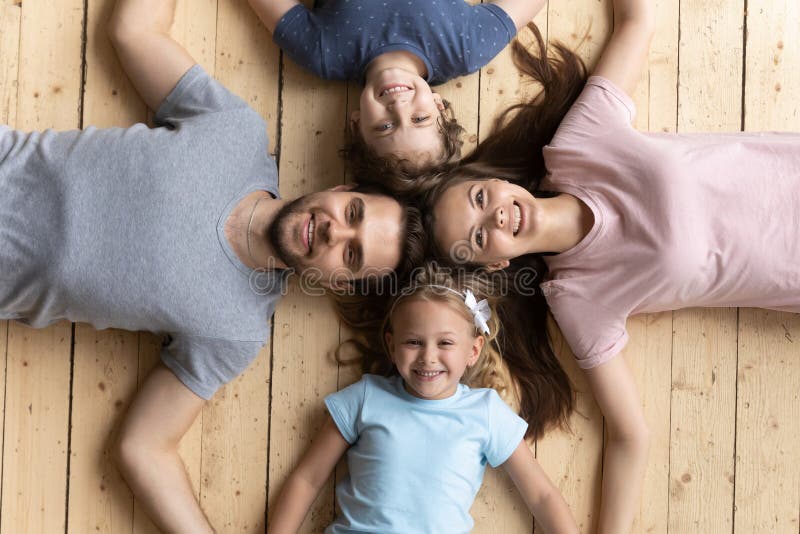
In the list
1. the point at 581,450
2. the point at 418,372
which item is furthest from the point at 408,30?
the point at 581,450

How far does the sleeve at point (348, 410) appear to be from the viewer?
1594 mm

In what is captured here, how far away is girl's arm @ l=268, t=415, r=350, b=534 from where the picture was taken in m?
1.60

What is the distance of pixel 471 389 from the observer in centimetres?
163

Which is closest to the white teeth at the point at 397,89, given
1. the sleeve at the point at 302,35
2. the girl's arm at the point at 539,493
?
the sleeve at the point at 302,35

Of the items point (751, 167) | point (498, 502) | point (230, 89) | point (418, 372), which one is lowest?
point (498, 502)

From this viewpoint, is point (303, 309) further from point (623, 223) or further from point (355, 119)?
point (623, 223)

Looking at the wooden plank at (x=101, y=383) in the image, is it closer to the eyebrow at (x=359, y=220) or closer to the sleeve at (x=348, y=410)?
the sleeve at (x=348, y=410)

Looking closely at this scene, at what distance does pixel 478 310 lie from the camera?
5.02ft

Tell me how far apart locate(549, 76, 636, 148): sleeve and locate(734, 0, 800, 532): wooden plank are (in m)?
0.40

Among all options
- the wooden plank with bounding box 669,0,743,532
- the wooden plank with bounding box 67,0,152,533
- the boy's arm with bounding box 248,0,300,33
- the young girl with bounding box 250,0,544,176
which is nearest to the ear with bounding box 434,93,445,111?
the young girl with bounding box 250,0,544,176

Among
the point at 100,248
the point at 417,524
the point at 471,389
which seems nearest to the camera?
the point at 100,248

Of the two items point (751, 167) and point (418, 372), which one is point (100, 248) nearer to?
point (418, 372)

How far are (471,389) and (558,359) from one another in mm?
256

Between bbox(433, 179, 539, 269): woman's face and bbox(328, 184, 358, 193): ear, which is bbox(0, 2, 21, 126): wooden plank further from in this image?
bbox(433, 179, 539, 269): woman's face
